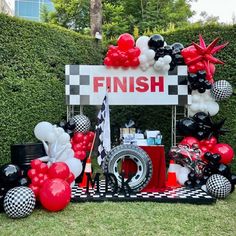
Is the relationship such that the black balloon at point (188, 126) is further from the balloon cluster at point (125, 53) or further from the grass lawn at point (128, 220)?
the grass lawn at point (128, 220)

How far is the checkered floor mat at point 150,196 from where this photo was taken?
3.76m

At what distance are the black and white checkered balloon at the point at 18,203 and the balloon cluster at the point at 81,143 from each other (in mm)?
1390

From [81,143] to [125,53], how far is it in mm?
1453

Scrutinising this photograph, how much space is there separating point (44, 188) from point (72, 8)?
11.2 metres

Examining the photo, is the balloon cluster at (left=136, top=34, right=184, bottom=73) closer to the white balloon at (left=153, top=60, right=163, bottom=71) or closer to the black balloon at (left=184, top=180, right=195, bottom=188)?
the white balloon at (left=153, top=60, right=163, bottom=71)

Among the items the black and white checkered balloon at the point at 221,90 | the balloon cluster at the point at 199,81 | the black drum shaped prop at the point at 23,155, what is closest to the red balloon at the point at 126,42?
the balloon cluster at the point at 199,81

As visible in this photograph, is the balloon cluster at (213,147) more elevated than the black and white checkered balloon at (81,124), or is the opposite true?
the black and white checkered balloon at (81,124)

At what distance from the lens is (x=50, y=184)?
3367mm

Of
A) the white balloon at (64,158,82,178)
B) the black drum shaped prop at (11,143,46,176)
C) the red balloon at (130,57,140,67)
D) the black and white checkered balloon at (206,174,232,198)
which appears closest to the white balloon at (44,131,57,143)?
the black drum shaped prop at (11,143,46,176)

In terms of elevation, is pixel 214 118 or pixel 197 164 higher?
pixel 214 118

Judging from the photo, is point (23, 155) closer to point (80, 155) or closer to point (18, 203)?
point (18, 203)

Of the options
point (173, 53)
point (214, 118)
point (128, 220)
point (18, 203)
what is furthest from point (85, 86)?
point (128, 220)

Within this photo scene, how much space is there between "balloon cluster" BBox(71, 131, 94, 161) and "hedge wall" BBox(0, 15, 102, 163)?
688mm

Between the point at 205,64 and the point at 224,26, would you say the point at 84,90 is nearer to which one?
the point at 205,64
